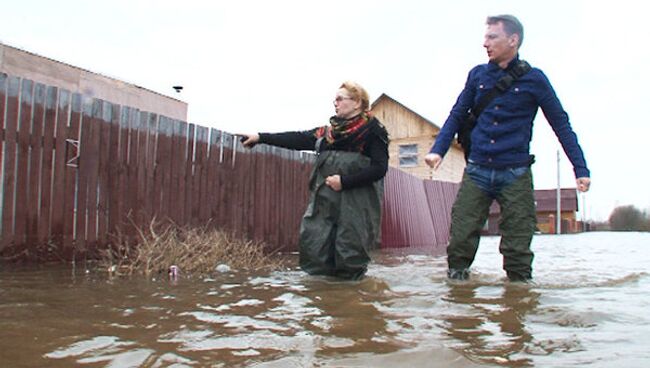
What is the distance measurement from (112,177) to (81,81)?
14.3m

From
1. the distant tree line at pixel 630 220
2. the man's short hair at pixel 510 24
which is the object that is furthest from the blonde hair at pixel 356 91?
the distant tree line at pixel 630 220

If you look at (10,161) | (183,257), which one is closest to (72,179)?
(10,161)

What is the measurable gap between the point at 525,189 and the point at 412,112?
932 inches

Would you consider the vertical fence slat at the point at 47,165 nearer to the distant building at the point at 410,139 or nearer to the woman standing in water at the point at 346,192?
the woman standing in water at the point at 346,192

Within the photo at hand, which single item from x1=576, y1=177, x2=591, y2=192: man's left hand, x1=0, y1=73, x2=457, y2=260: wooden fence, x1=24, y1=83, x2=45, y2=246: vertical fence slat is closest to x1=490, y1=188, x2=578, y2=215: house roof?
x1=0, y1=73, x2=457, y2=260: wooden fence

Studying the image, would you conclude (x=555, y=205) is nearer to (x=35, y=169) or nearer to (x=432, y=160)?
(x=432, y=160)

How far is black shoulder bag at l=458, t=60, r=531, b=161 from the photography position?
13.9ft

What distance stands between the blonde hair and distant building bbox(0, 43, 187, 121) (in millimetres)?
11962

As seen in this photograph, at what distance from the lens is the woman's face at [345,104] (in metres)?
4.50

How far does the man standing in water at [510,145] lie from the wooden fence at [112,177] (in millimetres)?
3259

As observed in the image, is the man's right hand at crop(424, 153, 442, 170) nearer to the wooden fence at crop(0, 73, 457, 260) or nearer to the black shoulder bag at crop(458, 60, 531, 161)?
the black shoulder bag at crop(458, 60, 531, 161)

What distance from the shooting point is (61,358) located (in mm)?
1839

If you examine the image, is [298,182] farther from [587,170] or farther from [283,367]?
[283,367]

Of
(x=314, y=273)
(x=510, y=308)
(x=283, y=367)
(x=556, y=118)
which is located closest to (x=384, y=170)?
(x=314, y=273)
